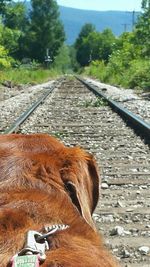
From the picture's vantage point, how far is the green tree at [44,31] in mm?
110188

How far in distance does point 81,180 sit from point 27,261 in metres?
0.70

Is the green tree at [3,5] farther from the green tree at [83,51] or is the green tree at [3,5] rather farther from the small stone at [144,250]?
the green tree at [83,51]

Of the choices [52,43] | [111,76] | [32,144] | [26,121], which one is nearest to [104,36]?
[52,43]

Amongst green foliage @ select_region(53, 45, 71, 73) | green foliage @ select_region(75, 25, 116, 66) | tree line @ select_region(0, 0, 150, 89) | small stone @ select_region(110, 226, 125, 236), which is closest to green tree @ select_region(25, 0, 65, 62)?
tree line @ select_region(0, 0, 150, 89)

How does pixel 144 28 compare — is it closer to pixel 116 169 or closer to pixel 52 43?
pixel 116 169

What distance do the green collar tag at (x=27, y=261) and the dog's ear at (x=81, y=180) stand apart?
544 mm

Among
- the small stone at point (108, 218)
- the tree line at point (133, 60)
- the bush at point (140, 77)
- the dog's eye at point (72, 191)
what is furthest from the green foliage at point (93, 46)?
the dog's eye at point (72, 191)

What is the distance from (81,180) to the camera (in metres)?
2.09

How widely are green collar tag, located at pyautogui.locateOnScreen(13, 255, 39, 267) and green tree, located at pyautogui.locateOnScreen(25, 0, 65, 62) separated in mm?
108004

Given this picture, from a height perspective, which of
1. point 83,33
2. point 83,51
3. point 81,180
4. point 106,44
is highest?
point 81,180

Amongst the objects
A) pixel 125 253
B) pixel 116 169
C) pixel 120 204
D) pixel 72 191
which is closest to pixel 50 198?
pixel 72 191

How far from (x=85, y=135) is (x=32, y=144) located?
293 inches

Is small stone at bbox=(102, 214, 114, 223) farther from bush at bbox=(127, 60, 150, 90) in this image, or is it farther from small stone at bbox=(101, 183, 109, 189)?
bush at bbox=(127, 60, 150, 90)

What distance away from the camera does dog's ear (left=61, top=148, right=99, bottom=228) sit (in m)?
1.99
